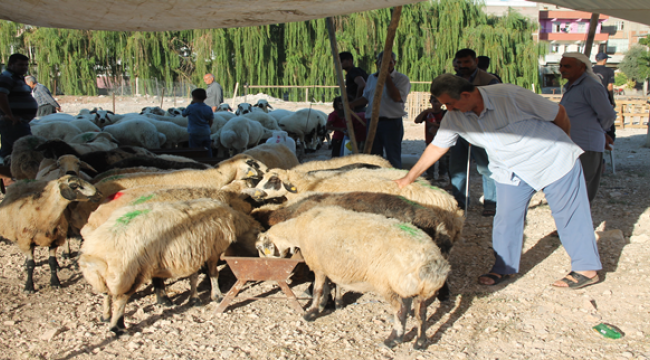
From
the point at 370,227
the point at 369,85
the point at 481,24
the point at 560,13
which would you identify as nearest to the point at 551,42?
the point at 560,13

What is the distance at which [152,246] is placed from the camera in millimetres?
3402

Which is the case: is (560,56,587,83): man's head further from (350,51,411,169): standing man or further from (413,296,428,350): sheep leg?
(413,296,428,350): sheep leg

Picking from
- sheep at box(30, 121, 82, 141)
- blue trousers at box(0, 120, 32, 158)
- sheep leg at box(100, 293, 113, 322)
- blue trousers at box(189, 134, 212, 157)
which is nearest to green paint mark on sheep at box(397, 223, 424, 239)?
sheep leg at box(100, 293, 113, 322)

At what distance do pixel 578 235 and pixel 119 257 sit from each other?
364 centimetres

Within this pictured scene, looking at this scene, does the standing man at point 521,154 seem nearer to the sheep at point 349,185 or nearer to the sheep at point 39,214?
the sheep at point 349,185

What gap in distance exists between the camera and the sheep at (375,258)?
2.98 metres

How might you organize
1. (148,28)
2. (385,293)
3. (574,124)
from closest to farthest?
(385,293) < (574,124) < (148,28)

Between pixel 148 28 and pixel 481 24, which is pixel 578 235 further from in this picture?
pixel 481 24

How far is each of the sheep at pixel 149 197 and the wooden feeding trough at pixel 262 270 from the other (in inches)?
43.1

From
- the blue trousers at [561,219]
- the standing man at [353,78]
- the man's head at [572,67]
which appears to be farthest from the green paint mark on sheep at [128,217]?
the standing man at [353,78]

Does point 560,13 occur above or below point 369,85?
above

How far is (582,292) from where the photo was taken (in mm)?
3861

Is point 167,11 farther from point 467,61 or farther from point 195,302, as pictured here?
point 467,61

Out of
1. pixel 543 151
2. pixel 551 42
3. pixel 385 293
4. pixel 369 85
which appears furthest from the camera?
pixel 551 42
